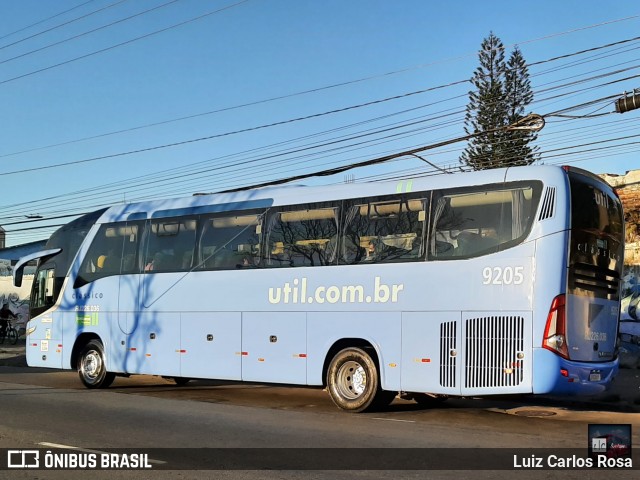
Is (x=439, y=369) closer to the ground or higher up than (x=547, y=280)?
closer to the ground

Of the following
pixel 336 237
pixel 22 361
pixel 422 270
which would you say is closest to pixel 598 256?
pixel 422 270

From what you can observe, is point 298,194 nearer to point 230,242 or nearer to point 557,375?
point 230,242

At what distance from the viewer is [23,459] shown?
27.9ft

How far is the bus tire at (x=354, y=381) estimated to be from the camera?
12.6m

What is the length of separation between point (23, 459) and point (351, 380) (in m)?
5.96

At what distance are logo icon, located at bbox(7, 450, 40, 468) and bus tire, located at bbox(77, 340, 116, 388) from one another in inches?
315

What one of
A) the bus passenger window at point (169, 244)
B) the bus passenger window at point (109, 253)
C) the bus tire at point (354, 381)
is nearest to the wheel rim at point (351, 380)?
the bus tire at point (354, 381)

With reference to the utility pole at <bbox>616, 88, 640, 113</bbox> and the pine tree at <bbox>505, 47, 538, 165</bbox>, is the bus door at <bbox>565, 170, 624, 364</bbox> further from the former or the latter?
the pine tree at <bbox>505, 47, 538, 165</bbox>

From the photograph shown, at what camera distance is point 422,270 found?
40.1ft

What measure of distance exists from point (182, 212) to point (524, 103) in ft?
88.5

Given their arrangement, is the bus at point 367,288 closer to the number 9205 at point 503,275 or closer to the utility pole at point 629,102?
the number 9205 at point 503,275

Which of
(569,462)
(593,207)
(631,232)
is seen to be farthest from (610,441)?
(631,232)

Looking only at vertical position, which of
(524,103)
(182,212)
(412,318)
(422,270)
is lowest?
(412,318)

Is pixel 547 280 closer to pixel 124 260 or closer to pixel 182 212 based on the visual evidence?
pixel 182 212
